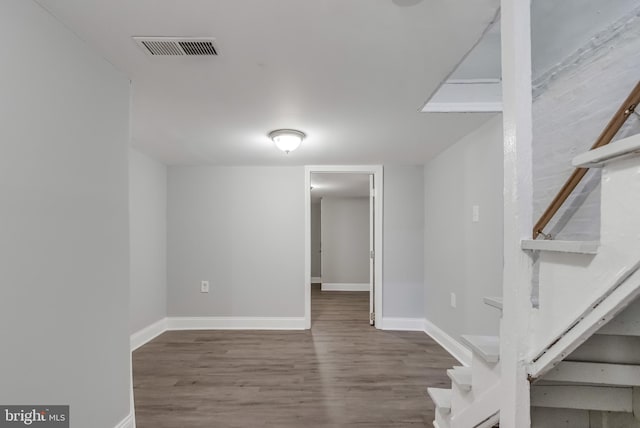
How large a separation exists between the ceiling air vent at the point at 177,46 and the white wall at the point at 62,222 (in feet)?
0.96

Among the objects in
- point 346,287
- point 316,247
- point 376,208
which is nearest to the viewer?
point 376,208

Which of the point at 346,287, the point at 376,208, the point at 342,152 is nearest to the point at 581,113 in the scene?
the point at 342,152

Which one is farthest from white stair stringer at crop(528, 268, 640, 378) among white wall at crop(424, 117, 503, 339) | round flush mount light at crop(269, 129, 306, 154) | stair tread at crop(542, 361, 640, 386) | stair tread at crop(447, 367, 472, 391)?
round flush mount light at crop(269, 129, 306, 154)

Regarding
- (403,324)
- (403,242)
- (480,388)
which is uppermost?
(403,242)

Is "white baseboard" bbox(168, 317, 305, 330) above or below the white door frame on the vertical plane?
below

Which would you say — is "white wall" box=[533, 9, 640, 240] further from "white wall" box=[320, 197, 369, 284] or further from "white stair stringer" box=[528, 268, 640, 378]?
"white wall" box=[320, 197, 369, 284]

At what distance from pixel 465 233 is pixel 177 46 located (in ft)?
8.73

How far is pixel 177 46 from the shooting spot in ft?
4.79

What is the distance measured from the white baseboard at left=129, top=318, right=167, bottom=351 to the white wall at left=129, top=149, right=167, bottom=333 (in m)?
0.05

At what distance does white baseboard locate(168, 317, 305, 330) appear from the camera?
4008 mm

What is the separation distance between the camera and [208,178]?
4.09 meters

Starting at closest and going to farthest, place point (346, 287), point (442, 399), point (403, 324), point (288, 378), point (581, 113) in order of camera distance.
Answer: point (581, 113)
point (442, 399)
point (288, 378)
point (403, 324)
point (346, 287)

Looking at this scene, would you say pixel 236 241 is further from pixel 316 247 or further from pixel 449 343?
pixel 316 247

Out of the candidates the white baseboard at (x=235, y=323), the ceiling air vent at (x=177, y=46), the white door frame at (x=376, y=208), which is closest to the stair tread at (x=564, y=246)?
the ceiling air vent at (x=177, y=46)
